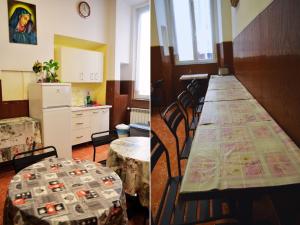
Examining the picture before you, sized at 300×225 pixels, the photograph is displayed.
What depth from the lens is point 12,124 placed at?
3.06 meters

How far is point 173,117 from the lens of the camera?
73 centimetres

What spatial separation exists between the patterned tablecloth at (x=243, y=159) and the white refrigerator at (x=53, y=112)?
119 inches

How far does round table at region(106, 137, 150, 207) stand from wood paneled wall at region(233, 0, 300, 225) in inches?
56.4

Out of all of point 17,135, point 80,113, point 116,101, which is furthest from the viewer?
point 116,101

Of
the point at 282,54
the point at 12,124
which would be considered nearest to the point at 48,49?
the point at 12,124

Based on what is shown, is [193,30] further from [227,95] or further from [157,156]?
[157,156]

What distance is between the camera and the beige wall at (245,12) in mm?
579

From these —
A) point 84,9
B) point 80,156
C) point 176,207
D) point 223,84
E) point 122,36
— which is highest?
point 84,9

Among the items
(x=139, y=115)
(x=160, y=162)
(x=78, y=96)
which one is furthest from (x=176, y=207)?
(x=78, y=96)

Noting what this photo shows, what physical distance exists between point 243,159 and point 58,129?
326 cm

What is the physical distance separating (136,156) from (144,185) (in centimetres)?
25

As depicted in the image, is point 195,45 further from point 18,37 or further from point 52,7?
point 52,7

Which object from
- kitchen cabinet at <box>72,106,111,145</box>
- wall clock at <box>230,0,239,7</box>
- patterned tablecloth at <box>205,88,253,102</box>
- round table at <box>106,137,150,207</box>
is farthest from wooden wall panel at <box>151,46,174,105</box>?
kitchen cabinet at <box>72,106,111,145</box>

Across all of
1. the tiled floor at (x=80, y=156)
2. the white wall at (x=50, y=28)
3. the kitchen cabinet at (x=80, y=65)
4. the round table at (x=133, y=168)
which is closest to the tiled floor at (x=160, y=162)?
the round table at (x=133, y=168)
